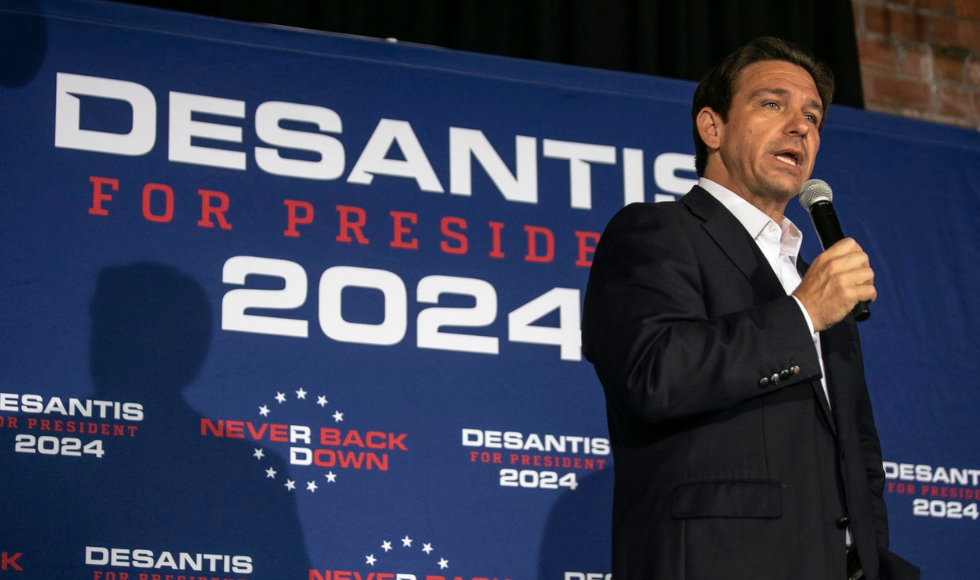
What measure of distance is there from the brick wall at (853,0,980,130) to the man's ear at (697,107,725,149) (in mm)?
1692

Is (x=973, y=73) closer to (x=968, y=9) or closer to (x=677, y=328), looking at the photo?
(x=968, y=9)

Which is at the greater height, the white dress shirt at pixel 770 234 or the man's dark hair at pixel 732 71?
the man's dark hair at pixel 732 71

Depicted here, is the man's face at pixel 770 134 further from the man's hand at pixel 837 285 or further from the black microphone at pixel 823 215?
the man's hand at pixel 837 285

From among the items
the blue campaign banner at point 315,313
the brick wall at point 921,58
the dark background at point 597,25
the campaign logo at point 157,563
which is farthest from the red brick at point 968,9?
the campaign logo at point 157,563

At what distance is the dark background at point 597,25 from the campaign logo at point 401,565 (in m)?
1.25

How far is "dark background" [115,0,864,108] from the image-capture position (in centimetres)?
293

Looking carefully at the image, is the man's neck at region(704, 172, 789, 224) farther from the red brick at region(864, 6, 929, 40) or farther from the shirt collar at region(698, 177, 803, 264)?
the red brick at region(864, 6, 929, 40)

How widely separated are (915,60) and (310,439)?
2.23m

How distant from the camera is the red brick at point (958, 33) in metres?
3.65

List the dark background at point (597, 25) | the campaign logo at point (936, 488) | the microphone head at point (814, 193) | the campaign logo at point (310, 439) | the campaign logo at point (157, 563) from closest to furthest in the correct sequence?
1. the microphone head at point (814, 193)
2. the campaign logo at point (157, 563)
3. the campaign logo at point (310, 439)
4. the campaign logo at point (936, 488)
5. the dark background at point (597, 25)

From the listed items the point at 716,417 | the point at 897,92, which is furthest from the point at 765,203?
the point at 897,92

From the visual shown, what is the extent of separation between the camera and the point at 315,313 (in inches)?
96.8

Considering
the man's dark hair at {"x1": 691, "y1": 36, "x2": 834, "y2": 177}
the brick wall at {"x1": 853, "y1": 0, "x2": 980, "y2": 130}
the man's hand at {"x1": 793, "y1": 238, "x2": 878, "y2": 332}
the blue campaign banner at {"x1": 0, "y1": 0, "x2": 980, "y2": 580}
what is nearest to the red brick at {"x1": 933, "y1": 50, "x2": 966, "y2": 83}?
the brick wall at {"x1": 853, "y1": 0, "x2": 980, "y2": 130}

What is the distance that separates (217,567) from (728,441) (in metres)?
1.12
